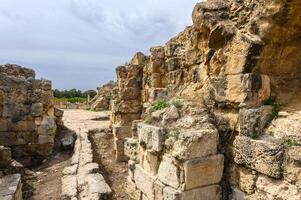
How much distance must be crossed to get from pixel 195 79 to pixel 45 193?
406 cm

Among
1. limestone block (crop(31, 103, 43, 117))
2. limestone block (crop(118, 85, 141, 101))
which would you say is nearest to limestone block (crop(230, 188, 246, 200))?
limestone block (crop(118, 85, 141, 101))

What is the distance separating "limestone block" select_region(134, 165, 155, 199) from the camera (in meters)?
4.23

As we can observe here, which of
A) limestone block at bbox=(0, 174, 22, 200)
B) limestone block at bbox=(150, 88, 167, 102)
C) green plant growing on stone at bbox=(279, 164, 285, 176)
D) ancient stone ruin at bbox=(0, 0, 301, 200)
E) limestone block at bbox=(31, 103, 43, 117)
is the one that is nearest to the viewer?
green plant growing on stone at bbox=(279, 164, 285, 176)

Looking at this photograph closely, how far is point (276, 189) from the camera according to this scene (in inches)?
124

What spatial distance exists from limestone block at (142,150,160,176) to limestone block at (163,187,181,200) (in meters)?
0.46

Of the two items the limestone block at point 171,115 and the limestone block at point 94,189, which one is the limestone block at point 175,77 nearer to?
the limestone block at point 171,115

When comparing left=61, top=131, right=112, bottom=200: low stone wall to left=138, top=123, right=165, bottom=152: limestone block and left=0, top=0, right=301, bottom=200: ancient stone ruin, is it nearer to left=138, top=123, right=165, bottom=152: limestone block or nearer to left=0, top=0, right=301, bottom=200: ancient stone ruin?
left=0, top=0, right=301, bottom=200: ancient stone ruin

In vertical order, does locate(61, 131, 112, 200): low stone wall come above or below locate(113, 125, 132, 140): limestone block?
below

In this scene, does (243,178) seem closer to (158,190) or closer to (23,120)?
(158,190)

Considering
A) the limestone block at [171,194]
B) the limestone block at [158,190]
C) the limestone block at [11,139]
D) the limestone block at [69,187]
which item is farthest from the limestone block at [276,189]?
the limestone block at [11,139]

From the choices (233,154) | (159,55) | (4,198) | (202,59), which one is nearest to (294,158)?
(233,154)

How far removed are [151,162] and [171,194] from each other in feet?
2.50

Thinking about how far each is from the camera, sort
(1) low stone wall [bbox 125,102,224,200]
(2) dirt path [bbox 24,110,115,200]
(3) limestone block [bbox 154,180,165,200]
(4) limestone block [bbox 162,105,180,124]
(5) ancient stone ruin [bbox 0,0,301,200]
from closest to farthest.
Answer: (5) ancient stone ruin [bbox 0,0,301,200]
(1) low stone wall [bbox 125,102,224,200]
(3) limestone block [bbox 154,180,165,200]
(4) limestone block [bbox 162,105,180,124]
(2) dirt path [bbox 24,110,115,200]

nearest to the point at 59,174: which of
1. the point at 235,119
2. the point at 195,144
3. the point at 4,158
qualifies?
the point at 4,158
